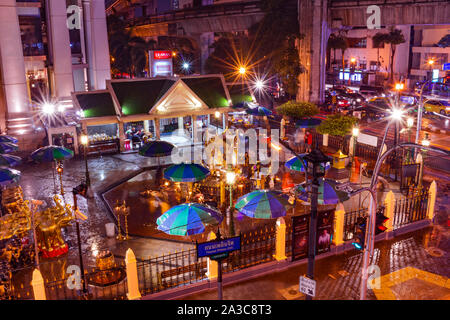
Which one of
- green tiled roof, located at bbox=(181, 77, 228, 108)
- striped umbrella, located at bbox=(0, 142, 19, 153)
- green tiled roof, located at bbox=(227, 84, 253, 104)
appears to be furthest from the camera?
green tiled roof, located at bbox=(227, 84, 253, 104)

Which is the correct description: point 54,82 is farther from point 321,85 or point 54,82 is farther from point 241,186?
point 321,85

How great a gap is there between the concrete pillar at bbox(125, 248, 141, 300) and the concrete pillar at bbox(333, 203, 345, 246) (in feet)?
24.4

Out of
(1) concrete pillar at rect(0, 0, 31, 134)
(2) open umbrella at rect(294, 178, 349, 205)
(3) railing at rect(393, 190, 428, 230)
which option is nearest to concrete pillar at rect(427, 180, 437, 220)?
(3) railing at rect(393, 190, 428, 230)

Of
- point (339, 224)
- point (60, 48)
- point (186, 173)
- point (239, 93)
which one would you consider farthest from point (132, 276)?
point (60, 48)

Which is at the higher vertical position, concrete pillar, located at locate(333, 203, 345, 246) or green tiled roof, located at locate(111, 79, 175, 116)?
green tiled roof, located at locate(111, 79, 175, 116)

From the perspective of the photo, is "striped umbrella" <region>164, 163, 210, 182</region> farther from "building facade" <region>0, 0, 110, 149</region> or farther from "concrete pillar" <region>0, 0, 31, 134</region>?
"concrete pillar" <region>0, 0, 31, 134</region>

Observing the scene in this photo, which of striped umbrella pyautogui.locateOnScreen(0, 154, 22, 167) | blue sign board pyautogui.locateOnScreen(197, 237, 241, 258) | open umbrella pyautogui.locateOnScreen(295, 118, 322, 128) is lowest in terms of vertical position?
blue sign board pyautogui.locateOnScreen(197, 237, 241, 258)

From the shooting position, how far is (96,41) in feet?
122

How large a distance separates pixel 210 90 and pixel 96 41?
12.0 metres

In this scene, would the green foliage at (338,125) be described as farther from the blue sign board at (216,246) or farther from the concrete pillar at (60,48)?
the concrete pillar at (60,48)

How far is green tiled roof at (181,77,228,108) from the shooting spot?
3172 centimetres

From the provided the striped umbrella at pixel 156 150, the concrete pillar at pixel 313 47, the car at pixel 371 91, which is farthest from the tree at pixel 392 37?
the striped umbrella at pixel 156 150

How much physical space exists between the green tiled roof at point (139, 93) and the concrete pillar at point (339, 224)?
17315 millimetres

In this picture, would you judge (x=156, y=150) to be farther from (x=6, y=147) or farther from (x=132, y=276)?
(x=132, y=276)
